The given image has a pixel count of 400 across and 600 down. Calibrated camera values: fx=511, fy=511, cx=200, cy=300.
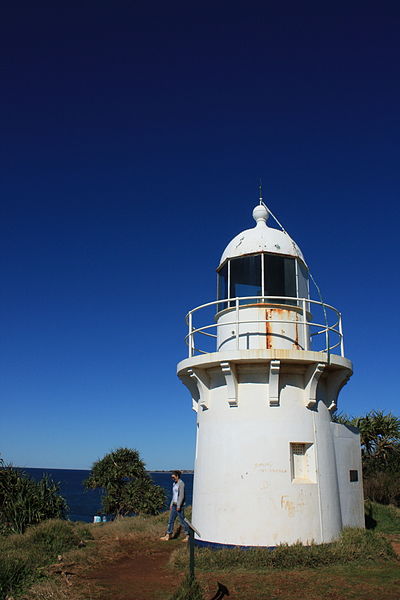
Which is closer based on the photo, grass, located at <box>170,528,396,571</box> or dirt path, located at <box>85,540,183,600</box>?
dirt path, located at <box>85,540,183,600</box>

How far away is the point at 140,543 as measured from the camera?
1321 centimetres

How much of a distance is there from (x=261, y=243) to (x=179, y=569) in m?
7.59

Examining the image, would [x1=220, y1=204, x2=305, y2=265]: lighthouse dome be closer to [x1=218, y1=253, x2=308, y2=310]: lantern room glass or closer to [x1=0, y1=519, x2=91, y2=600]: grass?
[x1=218, y1=253, x2=308, y2=310]: lantern room glass

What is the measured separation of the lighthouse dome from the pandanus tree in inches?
579

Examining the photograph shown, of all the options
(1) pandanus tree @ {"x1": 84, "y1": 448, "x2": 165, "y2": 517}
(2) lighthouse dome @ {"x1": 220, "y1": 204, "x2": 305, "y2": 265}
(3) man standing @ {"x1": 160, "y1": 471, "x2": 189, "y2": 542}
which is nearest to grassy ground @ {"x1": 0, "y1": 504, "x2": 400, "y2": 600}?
(3) man standing @ {"x1": 160, "y1": 471, "x2": 189, "y2": 542}

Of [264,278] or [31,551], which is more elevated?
[264,278]

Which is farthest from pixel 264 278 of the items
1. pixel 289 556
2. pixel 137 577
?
pixel 137 577

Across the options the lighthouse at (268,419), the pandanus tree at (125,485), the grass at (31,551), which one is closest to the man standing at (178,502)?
the lighthouse at (268,419)

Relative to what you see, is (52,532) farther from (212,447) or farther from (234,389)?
(234,389)

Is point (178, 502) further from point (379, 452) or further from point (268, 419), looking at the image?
point (379, 452)

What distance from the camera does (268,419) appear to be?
11.5 meters

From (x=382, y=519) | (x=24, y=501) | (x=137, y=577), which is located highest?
(x=24, y=501)

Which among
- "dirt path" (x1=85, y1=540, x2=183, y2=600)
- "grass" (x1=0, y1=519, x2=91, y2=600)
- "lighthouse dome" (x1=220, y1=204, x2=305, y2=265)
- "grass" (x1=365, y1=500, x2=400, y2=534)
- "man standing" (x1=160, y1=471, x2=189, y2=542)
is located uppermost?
"lighthouse dome" (x1=220, y1=204, x2=305, y2=265)

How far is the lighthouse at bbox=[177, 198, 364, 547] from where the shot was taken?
11102 millimetres
